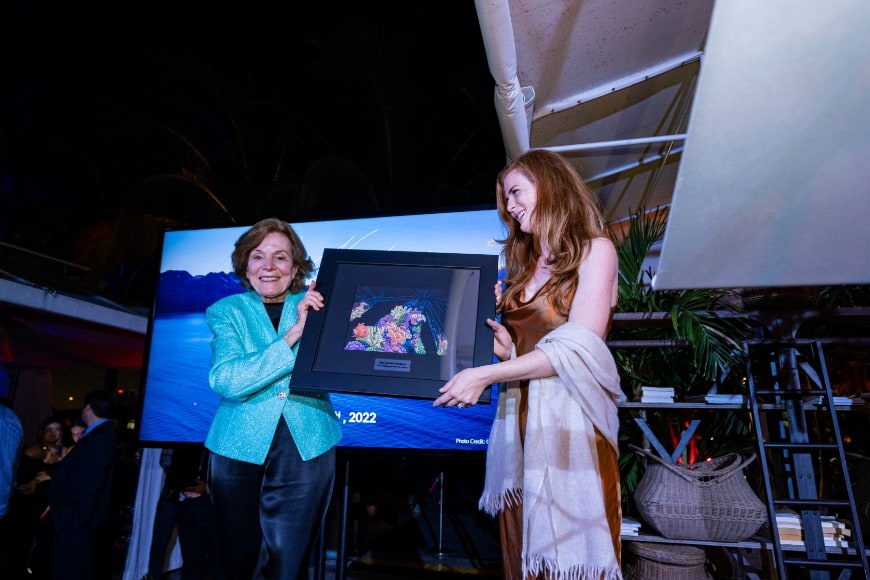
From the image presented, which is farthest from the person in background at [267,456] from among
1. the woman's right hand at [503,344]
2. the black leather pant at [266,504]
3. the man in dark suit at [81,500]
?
the man in dark suit at [81,500]

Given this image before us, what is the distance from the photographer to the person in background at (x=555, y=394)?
3.99 feet

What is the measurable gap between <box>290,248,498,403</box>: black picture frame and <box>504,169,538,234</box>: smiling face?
0.46 feet

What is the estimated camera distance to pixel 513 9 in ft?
10.6

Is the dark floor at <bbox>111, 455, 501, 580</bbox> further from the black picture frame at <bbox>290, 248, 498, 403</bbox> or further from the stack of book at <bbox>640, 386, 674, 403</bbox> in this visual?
the black picture frame at <bbox>290, 248, 498, 403</bbox>

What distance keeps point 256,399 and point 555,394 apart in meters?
0.99

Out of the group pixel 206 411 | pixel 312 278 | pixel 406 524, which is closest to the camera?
pixel 312 278

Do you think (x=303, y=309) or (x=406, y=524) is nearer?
(x=303, y=309)

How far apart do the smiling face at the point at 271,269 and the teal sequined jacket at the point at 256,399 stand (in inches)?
6.7

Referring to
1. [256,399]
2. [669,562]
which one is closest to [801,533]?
[669,562]

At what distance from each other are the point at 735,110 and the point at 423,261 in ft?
3.65

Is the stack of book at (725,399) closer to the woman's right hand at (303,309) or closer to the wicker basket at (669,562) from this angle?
the wicker basket at (669,562)

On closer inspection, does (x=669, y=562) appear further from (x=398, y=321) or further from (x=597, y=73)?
(x=597, y=73)

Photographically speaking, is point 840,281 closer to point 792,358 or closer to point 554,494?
point 554,494

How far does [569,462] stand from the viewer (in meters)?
1.24
